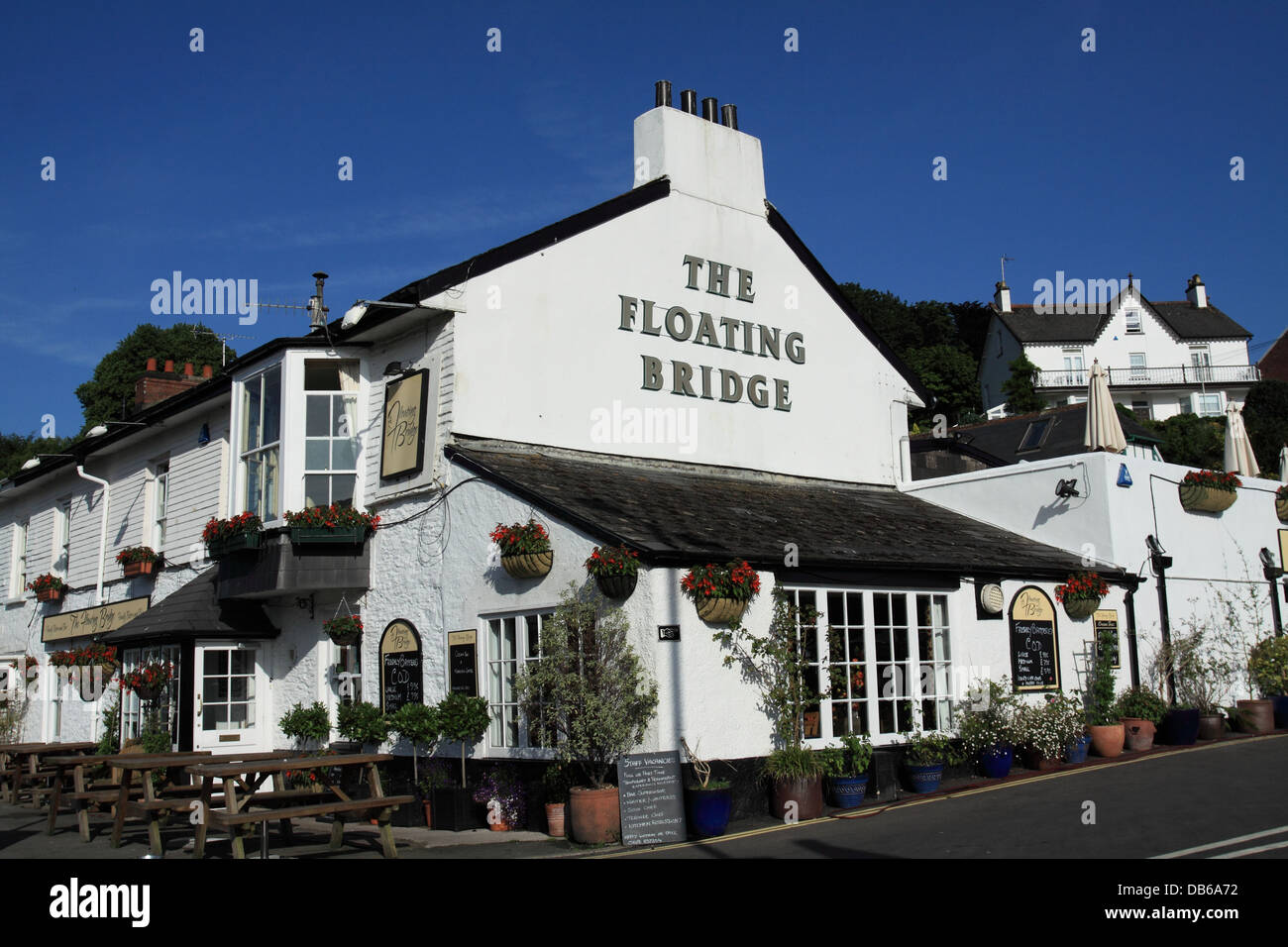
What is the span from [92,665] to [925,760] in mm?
13102

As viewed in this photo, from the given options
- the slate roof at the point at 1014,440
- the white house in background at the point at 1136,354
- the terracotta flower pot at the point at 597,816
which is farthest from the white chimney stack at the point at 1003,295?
the terracotta flower pot at the point at 597,816

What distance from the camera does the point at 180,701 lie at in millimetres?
16031

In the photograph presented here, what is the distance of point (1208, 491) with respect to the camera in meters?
18.0

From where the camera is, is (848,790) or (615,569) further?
(848,790)

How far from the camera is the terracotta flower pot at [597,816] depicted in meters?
10.6

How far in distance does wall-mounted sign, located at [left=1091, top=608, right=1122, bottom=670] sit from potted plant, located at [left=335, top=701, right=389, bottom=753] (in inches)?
390

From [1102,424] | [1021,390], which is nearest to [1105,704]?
[1102,424]

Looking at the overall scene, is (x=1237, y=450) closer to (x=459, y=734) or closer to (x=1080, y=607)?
(x=1080, y=607)

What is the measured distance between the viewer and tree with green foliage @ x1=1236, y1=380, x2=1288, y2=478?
160 ft

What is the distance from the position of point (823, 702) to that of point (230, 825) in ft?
21.2

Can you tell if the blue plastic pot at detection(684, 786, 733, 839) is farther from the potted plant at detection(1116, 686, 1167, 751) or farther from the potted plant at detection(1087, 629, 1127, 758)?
the potted plant at detection(1116, 686, 1167, 751)

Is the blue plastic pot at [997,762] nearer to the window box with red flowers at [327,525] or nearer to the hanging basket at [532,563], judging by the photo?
the hanging basket at [532,563]

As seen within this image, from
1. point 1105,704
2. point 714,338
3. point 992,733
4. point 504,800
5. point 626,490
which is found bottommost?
point 504,800

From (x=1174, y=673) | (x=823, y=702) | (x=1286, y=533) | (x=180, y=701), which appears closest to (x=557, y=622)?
(x=823, y=702)
